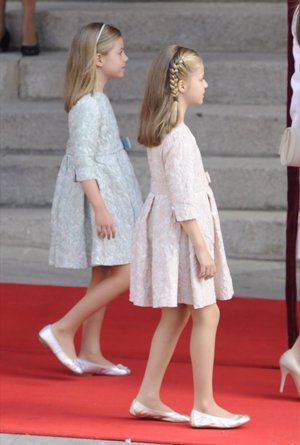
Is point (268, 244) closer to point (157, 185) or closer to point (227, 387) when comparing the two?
point (227, 387)

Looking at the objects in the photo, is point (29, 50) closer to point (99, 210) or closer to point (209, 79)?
point (209, 79)

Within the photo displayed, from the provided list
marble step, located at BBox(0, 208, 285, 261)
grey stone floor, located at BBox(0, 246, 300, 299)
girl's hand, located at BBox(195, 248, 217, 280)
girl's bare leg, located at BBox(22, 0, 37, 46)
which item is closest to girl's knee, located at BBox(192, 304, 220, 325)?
girl's hand, located at BBox(195, 248, 217, 280)

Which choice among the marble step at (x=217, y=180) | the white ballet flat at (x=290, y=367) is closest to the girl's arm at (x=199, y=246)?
the white ballet flat at (x=290, y=367)

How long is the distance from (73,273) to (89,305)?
1864mm

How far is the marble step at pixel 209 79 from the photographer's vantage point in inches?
330

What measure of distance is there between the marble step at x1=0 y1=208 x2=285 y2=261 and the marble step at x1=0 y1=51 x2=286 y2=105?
1.04 metres

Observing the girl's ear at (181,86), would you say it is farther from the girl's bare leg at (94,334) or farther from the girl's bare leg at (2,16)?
the girl's bare leg at (2,16)

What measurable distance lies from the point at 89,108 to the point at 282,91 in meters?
3.39

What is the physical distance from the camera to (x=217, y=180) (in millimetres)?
7824

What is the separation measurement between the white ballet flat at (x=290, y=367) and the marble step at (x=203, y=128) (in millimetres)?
3171

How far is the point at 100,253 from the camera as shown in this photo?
5.25 m

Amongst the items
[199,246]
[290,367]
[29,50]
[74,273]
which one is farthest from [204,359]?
[29,50]

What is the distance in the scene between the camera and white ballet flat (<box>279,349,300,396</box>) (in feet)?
16.3

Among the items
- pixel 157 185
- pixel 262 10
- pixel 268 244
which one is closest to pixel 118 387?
pixel 157 185
